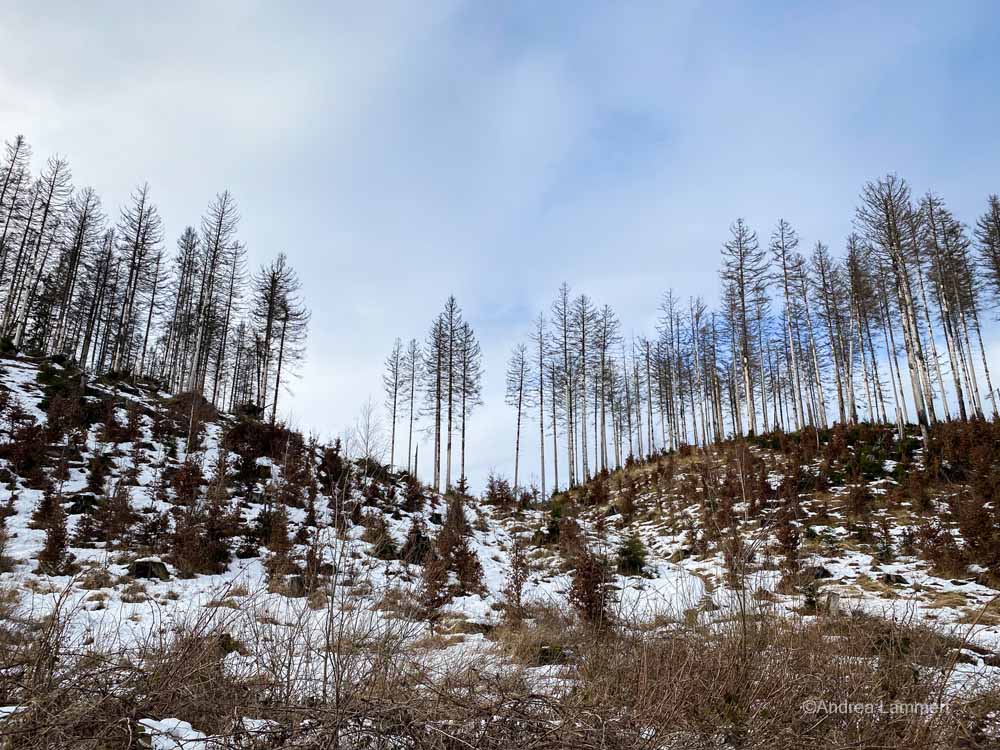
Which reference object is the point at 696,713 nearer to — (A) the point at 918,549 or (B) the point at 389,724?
(B) the point at 389,724

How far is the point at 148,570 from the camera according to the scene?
8422mm

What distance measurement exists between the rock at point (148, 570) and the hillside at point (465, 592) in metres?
0.05

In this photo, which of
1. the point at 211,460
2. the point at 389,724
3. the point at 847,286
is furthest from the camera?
the point at 847,286

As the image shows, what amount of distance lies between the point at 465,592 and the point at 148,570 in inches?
231

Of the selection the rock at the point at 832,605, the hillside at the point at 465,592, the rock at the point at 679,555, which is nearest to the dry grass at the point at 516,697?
the hillside at the point at 465,592

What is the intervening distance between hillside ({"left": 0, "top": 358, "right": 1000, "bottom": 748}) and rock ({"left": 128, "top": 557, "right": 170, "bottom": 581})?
50 millimetres

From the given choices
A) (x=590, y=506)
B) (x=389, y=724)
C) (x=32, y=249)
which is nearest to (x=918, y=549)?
(x=590, y=506)

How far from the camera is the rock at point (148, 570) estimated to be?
8.33m

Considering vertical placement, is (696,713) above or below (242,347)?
below

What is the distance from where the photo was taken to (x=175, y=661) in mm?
3158

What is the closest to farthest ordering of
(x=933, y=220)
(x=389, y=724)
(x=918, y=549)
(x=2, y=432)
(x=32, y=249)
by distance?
1. (x=389, y=724)
2. (x=918, y=549)
3. (x=2, y=432)
4. (x=933, y=220)
5. (x=32, y=249)

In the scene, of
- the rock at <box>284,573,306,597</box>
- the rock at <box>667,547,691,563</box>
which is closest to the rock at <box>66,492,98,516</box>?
the rock at <box>284,573,306,597</box>

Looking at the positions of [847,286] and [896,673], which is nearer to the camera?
[896,673]

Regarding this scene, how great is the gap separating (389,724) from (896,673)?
380cm
